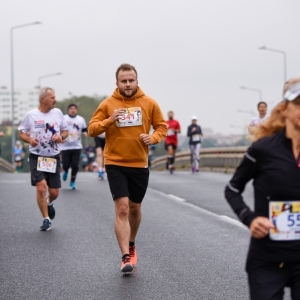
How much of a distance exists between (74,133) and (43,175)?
834cm

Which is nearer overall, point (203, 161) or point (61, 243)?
point (61, 243)

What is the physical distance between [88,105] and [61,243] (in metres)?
166

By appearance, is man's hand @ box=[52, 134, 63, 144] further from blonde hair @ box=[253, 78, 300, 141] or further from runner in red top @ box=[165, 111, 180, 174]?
runner in red top @ box=[165, 111, 180, 174]

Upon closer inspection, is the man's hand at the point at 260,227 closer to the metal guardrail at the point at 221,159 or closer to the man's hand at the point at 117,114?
the man's hand at the point at 117,114

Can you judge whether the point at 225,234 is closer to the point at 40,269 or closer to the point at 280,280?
the point at 40,269

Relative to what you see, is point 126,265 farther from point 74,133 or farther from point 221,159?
point 221,159

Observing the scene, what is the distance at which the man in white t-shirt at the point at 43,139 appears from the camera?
471 inches

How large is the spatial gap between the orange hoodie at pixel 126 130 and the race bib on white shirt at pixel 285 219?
3875mm

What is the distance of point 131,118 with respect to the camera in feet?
27.9

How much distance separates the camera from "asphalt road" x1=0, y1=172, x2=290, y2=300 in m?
7.80

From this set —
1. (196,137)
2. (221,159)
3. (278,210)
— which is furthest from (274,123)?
(221,159)

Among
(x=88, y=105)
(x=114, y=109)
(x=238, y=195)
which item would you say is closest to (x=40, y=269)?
(x=114, y=109)

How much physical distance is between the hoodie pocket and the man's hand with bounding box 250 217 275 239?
4021 mm

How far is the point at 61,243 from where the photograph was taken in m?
10.8
